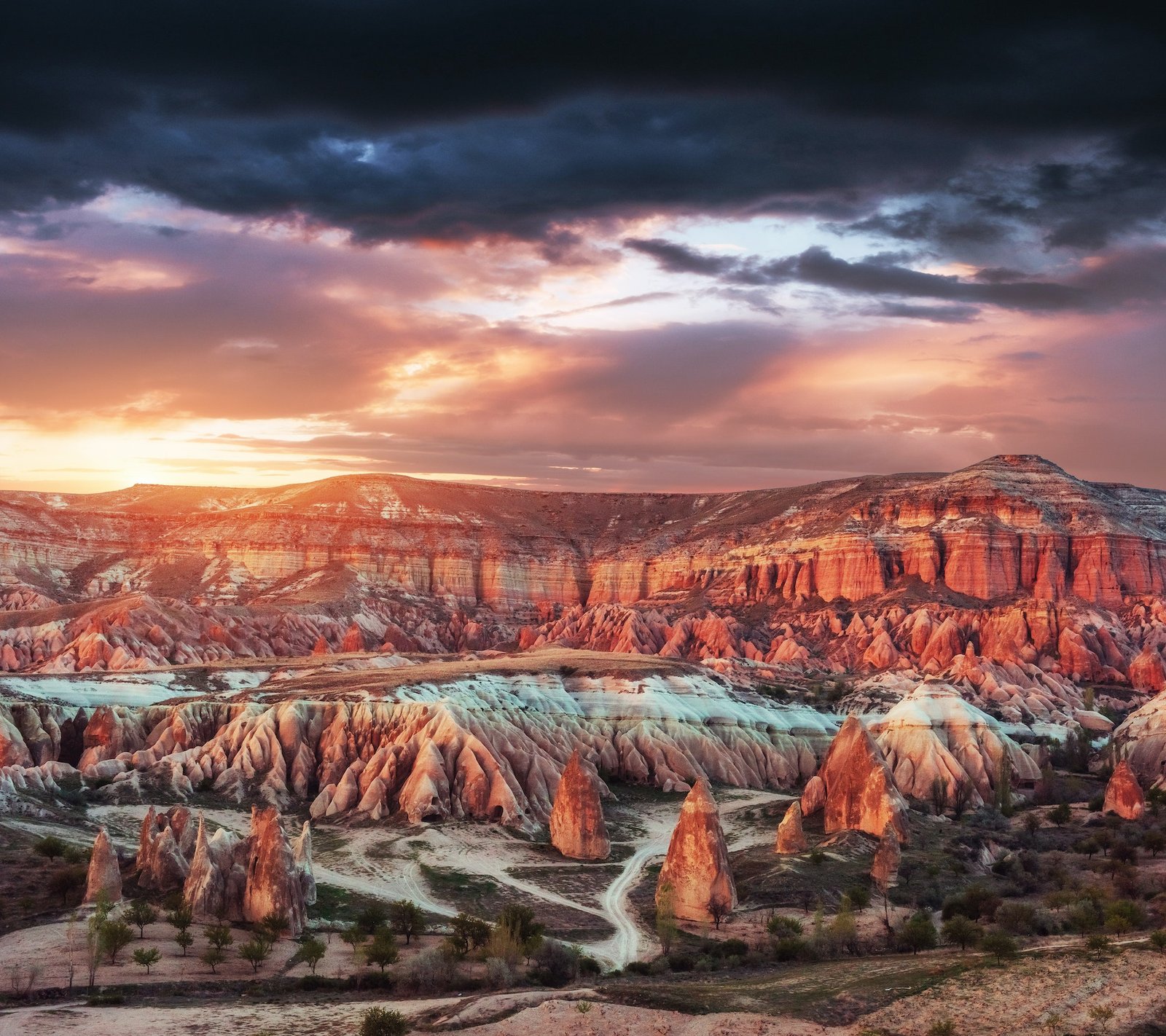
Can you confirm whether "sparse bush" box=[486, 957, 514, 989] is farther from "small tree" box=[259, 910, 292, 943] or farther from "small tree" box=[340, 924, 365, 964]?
"small tree" box=[259, 910, 292, 943]

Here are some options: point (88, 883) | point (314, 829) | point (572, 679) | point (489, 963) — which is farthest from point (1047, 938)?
point (572, 679)

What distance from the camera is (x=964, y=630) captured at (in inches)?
5458

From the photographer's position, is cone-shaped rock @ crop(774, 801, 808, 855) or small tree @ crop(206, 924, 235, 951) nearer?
small tree @ crop(206, 924, 235, 951)

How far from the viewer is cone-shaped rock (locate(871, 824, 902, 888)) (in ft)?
178

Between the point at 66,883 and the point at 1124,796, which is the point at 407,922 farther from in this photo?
the point at 1124,796

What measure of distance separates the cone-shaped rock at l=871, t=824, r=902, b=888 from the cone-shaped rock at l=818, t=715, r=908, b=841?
5033 mm

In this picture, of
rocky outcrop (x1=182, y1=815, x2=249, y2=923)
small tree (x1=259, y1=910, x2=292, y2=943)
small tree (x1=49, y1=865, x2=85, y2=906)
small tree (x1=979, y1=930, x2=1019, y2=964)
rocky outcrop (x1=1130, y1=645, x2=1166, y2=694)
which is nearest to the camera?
small tree (x1=979, y1=930, x2=1019, y2=964)

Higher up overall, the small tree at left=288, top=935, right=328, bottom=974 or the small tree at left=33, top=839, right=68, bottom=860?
the small tree at left=33, top=839, right=68, bottom=860

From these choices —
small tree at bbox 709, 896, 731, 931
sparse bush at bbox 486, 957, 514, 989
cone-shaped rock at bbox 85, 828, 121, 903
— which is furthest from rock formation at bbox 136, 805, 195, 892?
small tree at bbox 709, 896, 731, 931

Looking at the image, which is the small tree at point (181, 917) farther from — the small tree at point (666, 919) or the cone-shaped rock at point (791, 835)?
the cone-shaped rock at point (791, 835)

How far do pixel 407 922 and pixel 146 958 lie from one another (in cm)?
915

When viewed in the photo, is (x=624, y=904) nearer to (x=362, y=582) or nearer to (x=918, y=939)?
(x=918, y=939)

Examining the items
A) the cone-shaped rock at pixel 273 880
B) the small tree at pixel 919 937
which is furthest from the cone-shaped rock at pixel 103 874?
the small tree at pixel 919 937

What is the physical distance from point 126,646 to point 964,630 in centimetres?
7815
